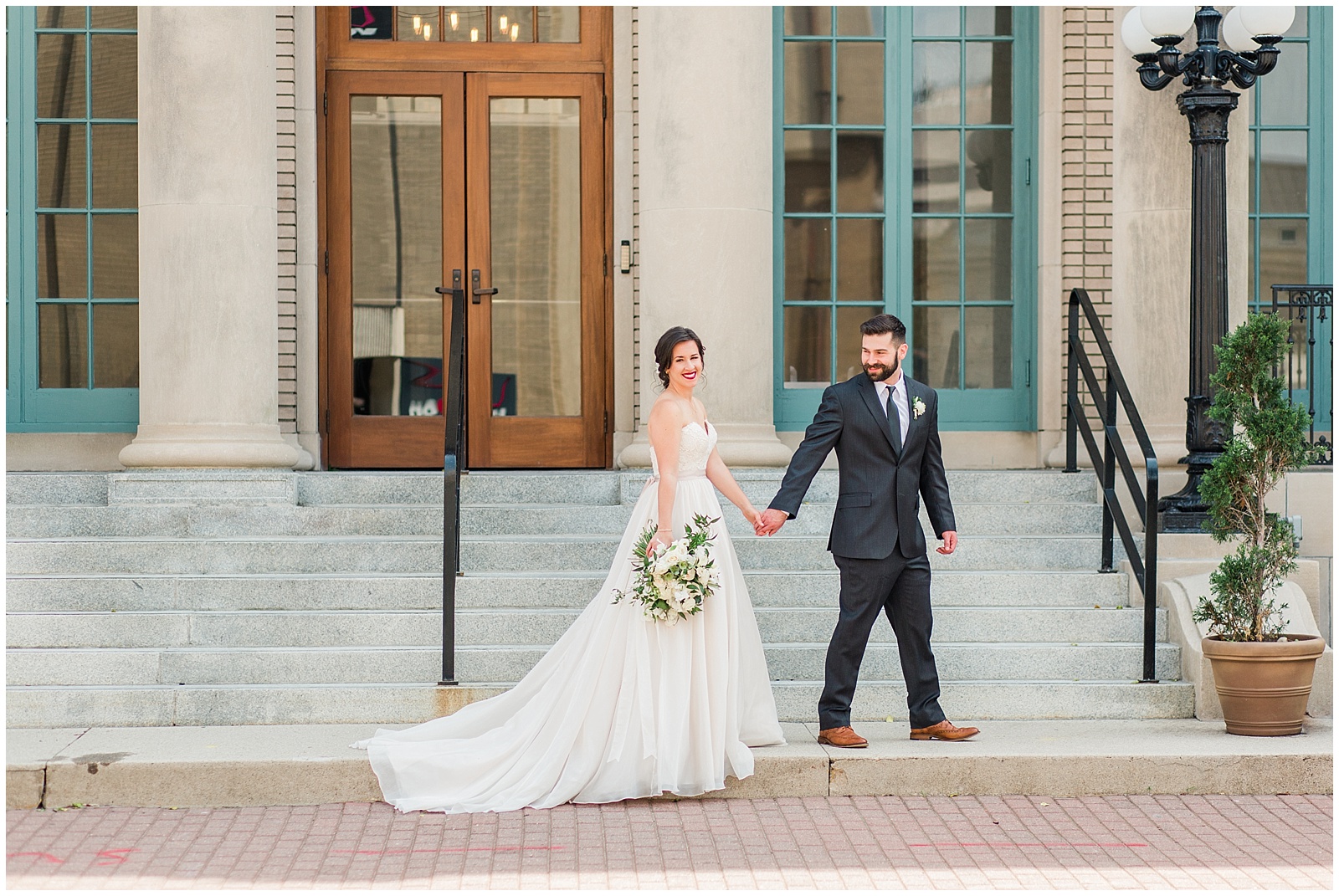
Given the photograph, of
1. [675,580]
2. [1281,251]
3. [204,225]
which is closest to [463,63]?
[204,225]

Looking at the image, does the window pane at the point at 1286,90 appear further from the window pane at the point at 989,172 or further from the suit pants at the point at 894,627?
the suit pants at the point at 894,627

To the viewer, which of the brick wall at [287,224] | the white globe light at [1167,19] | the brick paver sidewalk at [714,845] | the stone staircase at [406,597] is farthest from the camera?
the brick wall at [287,224]

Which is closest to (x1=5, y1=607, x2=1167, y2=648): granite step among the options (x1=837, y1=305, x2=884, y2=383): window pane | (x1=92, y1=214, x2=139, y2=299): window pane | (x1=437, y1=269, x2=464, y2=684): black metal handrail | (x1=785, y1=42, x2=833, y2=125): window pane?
(x1=437, y1=269, x2=464, y2=684): black metal handrail

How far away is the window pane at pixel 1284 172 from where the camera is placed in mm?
10719

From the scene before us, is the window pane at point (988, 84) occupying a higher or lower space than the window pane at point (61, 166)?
higher

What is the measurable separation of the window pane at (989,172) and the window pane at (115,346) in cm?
592

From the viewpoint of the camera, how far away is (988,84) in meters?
10.7

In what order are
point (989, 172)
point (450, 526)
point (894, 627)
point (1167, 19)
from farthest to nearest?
point (989, 172) < point (1167, 19) < point (450, 526) < point (894, 627)

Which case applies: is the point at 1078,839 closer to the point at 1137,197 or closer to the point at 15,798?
the point at 15,798

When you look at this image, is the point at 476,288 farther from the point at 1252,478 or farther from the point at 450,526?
the point at 1252,478

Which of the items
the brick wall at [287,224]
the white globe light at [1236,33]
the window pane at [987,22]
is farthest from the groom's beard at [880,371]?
the brick wall at [287,224]

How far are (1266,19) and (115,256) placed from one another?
7582mm

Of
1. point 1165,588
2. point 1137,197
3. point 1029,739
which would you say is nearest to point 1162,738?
point 1029,739

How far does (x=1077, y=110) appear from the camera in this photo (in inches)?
410
